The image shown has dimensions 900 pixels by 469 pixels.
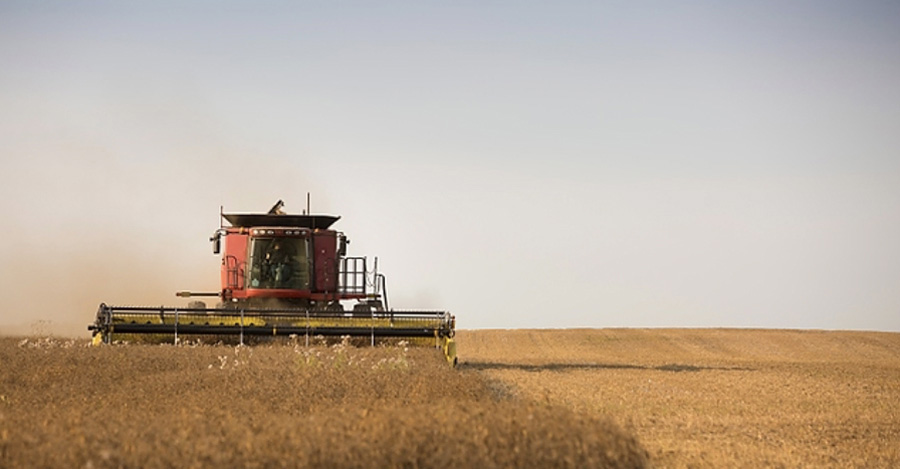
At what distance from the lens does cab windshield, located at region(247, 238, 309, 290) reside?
24609mm

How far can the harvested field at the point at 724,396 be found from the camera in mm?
12766

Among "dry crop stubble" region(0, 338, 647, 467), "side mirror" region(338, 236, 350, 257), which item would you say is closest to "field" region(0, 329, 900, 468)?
"dry crop stubble" region(0, 338, 647, 467)

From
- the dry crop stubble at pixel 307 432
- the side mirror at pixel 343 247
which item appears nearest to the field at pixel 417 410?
the dry crop stubble at pixel 307 432

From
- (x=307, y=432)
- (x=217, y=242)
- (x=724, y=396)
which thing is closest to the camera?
(x=307, y=432)

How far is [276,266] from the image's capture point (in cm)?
2462

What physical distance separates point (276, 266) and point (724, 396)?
9.43 m

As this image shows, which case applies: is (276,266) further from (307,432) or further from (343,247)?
Result: (307,432)

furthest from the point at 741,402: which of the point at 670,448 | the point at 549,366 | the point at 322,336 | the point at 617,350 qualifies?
the point at 617,350

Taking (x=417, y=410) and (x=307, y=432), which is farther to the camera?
(x=417, y=410)

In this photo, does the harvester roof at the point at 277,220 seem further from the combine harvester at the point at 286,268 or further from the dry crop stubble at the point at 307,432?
the dry crop stubble at the point at 307,432

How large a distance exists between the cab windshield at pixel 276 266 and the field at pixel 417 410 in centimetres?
355

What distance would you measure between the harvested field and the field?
46 millimetres

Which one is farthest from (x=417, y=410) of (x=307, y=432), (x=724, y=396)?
(x=724, y=396)

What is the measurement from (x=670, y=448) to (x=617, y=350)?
1029 inches
